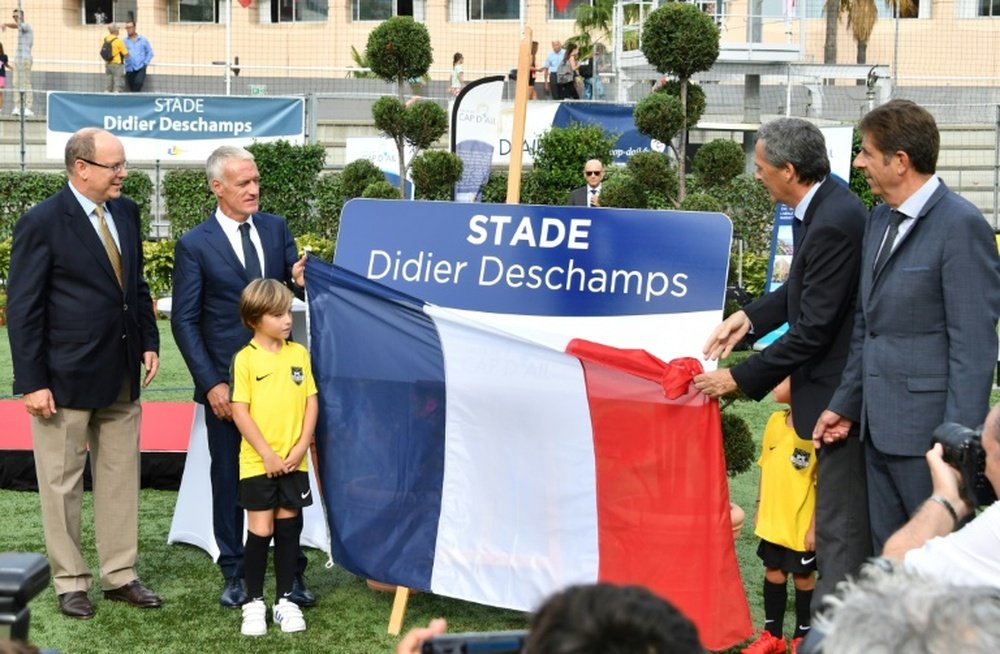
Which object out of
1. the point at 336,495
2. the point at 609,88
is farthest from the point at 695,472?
the point at 609,88

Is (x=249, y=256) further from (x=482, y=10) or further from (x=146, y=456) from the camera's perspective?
(x=482, y=10)

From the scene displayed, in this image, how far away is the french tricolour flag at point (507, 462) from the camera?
5051 millimetres

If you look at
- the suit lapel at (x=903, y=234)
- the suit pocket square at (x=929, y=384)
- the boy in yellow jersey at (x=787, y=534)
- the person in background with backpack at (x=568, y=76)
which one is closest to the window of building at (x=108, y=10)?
the person in background with backpack at (x=568, y=76)

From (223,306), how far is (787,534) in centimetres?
237

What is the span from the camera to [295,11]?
36.9m

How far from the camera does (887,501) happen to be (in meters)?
4.60

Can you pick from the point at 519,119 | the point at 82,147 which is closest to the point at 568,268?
the point at 519,119

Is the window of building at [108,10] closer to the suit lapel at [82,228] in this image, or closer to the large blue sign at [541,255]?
the suit lapel at [82,228]

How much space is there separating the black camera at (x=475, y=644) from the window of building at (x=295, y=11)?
3571 centimetres

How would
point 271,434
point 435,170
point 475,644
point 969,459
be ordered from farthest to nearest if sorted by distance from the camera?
point 435,170, point 271,434, point 969,459, point 475,644

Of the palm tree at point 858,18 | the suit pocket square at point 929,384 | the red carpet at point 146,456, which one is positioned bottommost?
the red carpet at point 146,456

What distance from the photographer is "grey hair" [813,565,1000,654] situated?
1.88 m

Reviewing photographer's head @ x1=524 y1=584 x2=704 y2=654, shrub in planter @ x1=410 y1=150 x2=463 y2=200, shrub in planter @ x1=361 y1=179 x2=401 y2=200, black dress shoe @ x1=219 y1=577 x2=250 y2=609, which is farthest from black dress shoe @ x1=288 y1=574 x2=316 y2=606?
shrub in planter @ x1=410 y1=150 x2=463 y2=200

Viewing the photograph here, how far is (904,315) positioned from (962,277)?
22 cm
